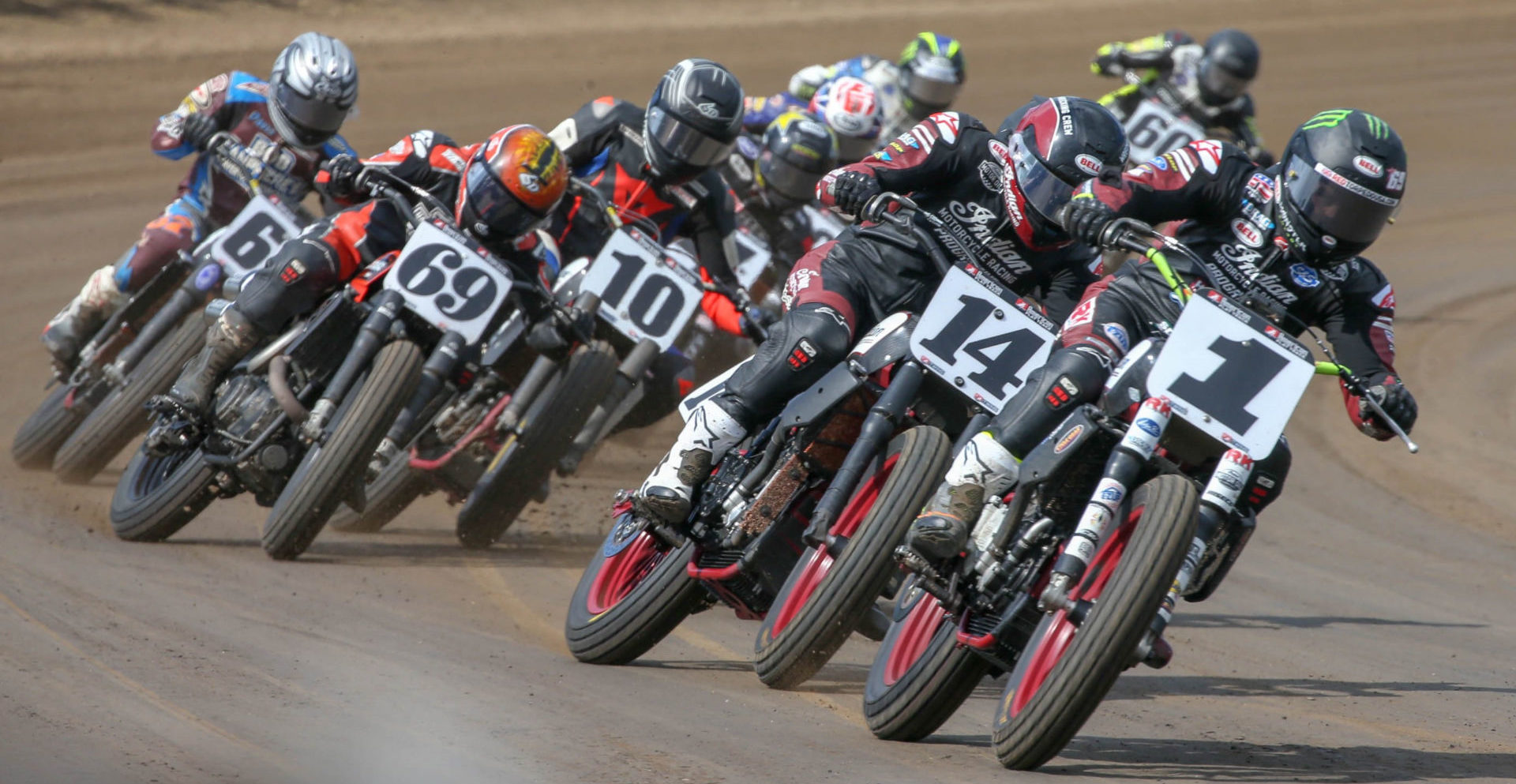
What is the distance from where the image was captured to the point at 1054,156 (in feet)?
21.3

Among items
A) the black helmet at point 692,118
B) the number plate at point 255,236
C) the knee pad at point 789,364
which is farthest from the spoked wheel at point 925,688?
the number plate at point 255,236

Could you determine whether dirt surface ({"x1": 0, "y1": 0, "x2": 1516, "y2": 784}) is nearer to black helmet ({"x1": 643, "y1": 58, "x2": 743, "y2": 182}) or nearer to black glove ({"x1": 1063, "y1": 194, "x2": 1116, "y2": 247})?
black glove ({"x1": 1063, "y1": 194, "x2": 1116, "y2": 247})

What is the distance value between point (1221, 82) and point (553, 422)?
9964mm

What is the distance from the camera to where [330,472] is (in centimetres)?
780

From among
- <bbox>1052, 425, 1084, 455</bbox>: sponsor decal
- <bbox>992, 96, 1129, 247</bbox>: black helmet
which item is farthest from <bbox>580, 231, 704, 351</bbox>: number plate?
<bbox>1052, 425, 1084, 455</bbox>: sponsor decal

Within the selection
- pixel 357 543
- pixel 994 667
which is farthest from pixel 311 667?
pixel 357 543

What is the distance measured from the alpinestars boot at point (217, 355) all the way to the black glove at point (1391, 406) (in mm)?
5089

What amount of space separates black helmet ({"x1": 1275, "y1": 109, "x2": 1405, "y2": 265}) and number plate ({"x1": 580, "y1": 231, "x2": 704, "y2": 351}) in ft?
11.7

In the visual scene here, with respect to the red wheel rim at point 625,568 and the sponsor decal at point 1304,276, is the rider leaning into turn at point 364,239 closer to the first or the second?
the red wheel rim at point 625,568

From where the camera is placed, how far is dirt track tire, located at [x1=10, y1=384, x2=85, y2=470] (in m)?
9.91

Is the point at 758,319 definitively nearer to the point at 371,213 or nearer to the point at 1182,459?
the point at 371,213

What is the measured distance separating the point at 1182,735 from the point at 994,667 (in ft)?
2.98

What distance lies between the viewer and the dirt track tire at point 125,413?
915 cm

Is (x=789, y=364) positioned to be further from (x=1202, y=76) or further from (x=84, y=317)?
(x=1202, y=76)
